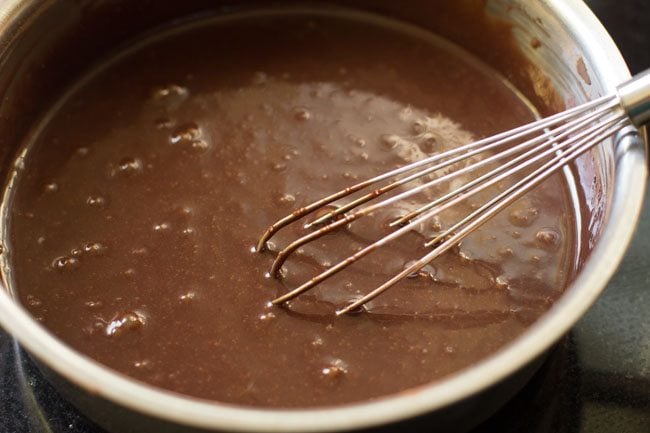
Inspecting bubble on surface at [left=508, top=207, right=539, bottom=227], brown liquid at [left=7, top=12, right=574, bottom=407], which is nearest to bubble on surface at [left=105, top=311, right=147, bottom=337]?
brown liquid at [left=7, top=12, right=574, bottom=407]

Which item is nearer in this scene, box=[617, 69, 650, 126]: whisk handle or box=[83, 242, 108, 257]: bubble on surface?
box=[617, 69, 650, 126]: whisk handle

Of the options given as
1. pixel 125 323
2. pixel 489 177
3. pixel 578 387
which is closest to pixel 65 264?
pixel 125 323

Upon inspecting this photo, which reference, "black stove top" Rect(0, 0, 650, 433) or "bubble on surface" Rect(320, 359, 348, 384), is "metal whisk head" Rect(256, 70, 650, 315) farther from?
"black stove top" Rect(0, 0, 650, 433)

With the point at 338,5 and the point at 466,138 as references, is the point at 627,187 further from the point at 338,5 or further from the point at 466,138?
the point at 338,5

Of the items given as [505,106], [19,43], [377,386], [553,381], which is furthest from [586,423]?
[19,43]

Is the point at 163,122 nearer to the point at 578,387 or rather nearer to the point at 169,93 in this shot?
the point at 169,93

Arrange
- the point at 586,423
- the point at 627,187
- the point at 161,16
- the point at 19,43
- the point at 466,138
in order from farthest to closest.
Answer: the point at 161,16 → the point at 466,138 → the point at 19,43 → the point at 586,423 → the point at 627,187

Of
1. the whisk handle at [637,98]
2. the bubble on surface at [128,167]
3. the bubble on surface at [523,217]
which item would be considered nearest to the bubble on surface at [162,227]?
Answer: the bubble on surface at [128,167]
